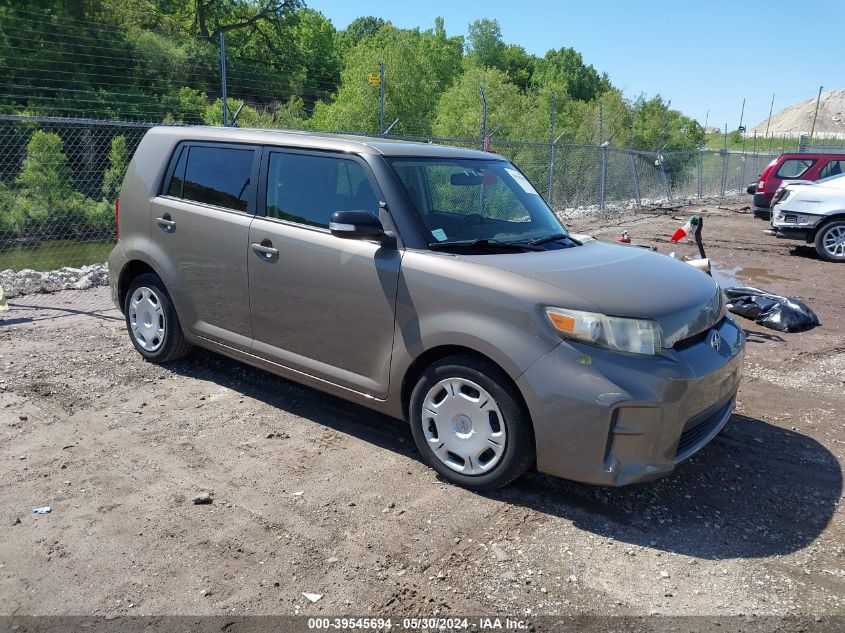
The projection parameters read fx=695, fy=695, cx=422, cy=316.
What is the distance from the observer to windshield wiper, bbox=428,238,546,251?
3.96 m

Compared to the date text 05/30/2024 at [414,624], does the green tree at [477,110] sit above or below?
above

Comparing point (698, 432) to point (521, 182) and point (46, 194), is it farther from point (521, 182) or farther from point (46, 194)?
point (46, 194)

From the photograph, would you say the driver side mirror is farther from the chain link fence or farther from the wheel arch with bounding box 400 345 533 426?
the chain link fence

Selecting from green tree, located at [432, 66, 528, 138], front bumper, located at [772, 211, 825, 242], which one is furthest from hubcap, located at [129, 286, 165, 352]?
green tree, located at [432, 66, 528, 138]

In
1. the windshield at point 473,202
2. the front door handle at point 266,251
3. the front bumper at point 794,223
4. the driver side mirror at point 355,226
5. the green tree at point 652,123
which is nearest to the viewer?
the driver side mirror at point 355,226

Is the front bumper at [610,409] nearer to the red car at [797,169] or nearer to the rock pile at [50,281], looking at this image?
the rock pile at [50,281]

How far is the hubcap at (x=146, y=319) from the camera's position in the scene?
18.0ft

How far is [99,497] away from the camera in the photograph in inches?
144

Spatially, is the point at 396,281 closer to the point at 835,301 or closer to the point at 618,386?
the point at 618,386

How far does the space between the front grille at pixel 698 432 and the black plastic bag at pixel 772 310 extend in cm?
405

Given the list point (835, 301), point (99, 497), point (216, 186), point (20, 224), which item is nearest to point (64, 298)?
point (216, 186)

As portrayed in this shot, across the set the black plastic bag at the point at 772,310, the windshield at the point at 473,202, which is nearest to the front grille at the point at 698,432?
the windshield at the point at 473,202

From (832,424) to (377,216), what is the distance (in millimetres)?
3614

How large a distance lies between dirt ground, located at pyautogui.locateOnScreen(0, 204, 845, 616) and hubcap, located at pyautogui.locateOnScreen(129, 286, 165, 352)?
258 millimetres
